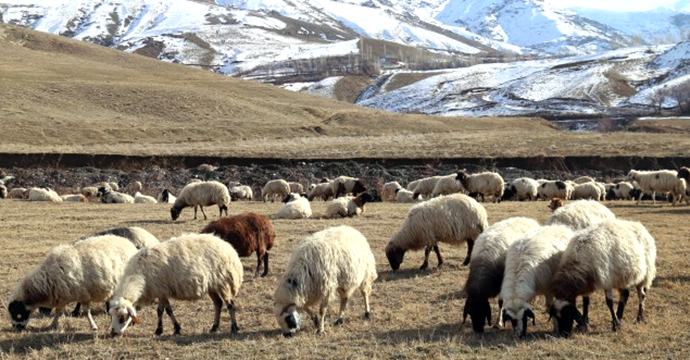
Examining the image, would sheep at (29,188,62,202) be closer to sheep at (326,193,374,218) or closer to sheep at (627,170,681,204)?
sheep at (326,193,374,218)

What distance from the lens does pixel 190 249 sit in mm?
11320

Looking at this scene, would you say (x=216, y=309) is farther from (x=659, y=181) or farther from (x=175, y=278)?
(x=659, y=181)

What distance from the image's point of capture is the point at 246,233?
15055 mm

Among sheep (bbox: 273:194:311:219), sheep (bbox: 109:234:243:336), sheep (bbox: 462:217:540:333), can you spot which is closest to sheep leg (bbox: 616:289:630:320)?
sheep (bbox: 462:217:540:333)

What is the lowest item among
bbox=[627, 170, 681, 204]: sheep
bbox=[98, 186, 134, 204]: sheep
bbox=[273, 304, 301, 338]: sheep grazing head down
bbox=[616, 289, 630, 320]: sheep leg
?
bbox=[98, 186, 134, 204]: sheep

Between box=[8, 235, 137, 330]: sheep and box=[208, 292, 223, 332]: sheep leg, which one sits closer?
box=[208, 292, 223, 332]: sheep leg

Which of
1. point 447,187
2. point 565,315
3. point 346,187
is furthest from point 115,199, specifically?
point 565,315

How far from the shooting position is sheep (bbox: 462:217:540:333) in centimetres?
1076

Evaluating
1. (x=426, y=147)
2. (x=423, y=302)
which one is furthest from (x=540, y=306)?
(x=426, y=147)

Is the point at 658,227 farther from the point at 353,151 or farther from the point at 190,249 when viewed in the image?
the point at 353,151

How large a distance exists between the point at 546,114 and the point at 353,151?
239 ft

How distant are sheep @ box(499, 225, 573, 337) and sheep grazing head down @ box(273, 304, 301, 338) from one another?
3.03 m

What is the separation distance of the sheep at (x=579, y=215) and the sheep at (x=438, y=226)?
1.91 m

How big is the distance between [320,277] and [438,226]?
5111 mm
